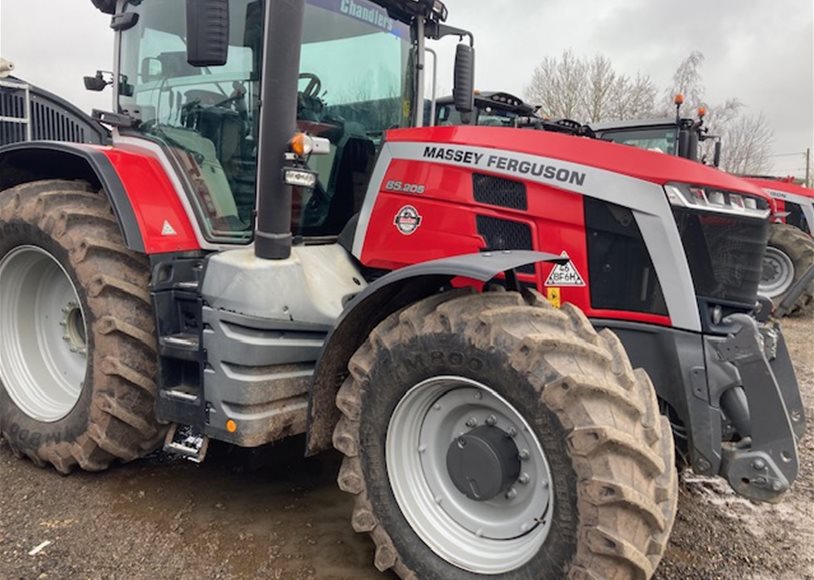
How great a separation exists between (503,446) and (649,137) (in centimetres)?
782

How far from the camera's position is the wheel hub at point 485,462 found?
2.30 m

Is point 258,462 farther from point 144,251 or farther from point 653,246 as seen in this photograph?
point 653,246

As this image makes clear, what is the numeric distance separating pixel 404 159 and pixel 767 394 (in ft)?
5.48

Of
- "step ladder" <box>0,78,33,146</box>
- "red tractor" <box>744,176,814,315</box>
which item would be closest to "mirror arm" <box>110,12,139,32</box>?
"step ladder" <box>0,78,33,146</box>

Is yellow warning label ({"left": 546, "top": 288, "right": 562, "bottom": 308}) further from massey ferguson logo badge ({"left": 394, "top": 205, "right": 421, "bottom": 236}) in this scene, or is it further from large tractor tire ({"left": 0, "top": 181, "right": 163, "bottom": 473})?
large tractor tire ({"left": 0, "top": 181, "right": 163, "bottom": 473})

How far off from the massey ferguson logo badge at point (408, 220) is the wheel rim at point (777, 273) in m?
7.21

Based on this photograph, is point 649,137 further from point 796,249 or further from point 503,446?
point 503,446

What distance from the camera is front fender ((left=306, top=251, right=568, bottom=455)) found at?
2.42 metres

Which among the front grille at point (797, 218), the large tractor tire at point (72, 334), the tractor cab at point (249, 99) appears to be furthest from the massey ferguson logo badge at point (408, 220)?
the front grille at point (797, 218)

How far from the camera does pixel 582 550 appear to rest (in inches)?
79.5

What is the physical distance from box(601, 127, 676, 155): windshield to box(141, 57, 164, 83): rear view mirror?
6806 millimetres

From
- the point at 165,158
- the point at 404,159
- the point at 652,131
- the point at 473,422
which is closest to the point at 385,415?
the point at 473,422

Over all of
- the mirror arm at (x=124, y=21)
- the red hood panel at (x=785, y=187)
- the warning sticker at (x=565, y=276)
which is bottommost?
the warning sticker at (x=565, y=276)

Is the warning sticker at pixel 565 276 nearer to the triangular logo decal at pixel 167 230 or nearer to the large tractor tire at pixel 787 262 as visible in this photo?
the triangular logo decal at pixel 167 230
